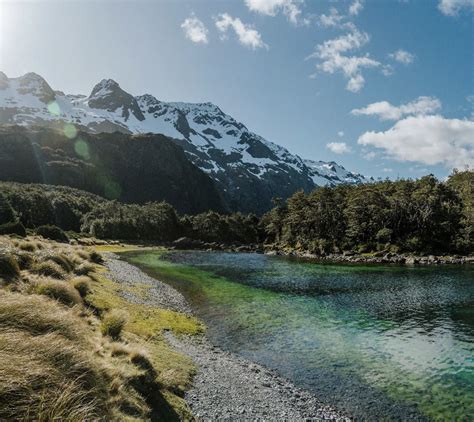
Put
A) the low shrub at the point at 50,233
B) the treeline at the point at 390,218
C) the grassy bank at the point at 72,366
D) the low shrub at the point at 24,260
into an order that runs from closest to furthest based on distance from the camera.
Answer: the grassy bank at the point at 72,366 < the low shrub at the point at 24,260 < the low shrub at the point at 50,233 < the treeline at the point at 390,218

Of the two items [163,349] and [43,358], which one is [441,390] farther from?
[43,358]

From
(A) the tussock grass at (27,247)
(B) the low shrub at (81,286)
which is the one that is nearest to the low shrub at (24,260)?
(B) the low shrub at (81,286)

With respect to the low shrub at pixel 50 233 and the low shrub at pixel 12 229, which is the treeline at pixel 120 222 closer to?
the low shrub at pixel 50 233

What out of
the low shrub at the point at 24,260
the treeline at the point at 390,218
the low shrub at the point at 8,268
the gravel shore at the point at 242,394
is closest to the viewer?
the gravel shore at the point at 242,394

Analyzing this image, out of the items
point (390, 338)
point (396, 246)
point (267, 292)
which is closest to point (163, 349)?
point (390, 338)

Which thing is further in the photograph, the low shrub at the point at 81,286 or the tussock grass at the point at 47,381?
the low shrub at the point at 81,286

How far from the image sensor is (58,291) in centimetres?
2083

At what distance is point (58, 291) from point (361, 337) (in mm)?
22015

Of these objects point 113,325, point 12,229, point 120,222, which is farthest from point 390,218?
point 120,222

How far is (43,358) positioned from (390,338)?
87.0 feet

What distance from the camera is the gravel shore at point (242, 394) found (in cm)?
1584

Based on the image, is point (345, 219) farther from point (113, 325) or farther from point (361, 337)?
point (113, 325)

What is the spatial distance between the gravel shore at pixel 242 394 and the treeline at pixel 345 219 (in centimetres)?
7099

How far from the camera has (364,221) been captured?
125062 mm
